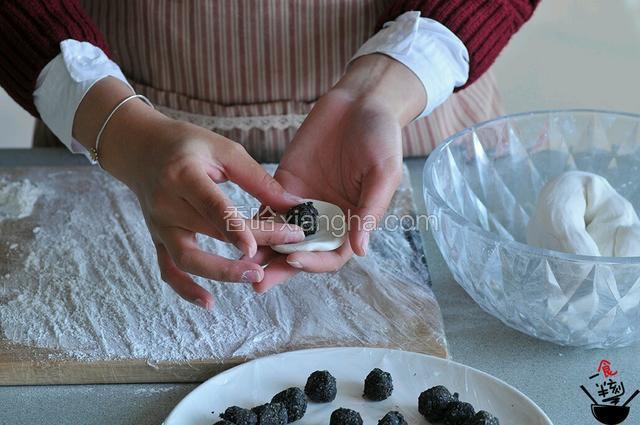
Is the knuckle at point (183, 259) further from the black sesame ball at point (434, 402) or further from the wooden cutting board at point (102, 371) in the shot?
the black sesame ball at point (434, 402)

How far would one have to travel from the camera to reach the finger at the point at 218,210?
87cm

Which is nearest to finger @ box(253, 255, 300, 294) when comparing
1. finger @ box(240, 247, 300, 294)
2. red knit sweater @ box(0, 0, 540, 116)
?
finger @ box(240, 247, 300, 294)

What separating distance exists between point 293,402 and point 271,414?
0.03m

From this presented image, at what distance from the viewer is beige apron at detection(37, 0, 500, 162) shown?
52.3 inches

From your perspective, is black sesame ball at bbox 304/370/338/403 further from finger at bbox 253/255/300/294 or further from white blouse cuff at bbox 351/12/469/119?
white blouse cuff at bbox 351/12/469/119

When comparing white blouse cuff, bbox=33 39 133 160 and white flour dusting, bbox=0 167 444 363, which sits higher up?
white blouse cuff, bbox=33 39 133 160

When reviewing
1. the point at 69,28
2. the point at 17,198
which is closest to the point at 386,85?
the point at 69,28

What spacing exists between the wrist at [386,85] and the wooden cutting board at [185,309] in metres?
0.19

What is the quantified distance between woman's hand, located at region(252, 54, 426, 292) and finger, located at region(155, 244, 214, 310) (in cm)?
6

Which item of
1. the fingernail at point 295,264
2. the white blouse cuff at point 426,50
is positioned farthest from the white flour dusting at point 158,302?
the white blouse cuff at point 426,50

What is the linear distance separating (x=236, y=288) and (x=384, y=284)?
0.20m

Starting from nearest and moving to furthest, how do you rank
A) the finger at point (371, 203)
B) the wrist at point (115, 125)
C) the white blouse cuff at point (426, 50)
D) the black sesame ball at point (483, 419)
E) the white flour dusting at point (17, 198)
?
the black sesame ball at point (483, 419) < the finger at point (371, 203) < the wrist at point (115, 125) < the white blouse cuff at point (426, 50) < the white flour dusting at point (17, 198)

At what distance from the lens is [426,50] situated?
117 centimetres

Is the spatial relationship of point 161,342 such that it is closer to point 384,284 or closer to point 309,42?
point 384,284
